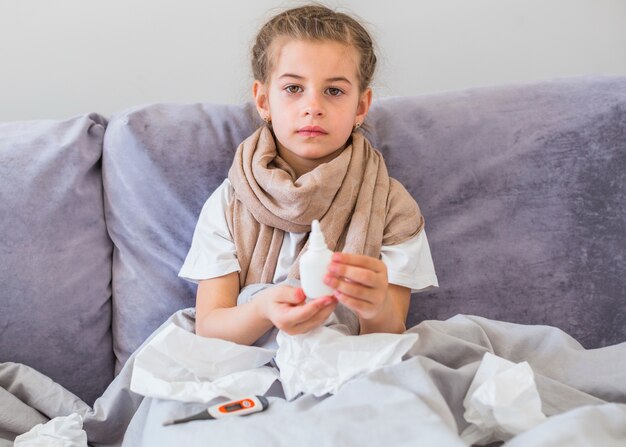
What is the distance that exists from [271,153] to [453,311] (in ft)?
1.71

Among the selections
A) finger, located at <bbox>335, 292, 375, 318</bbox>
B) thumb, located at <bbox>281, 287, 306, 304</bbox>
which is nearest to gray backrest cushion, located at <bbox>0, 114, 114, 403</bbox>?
thumb, located at <bbox>281, 287, 306, 304</bbox>

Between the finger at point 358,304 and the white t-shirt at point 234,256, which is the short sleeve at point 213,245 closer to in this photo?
the white t-shirt at point 234,256

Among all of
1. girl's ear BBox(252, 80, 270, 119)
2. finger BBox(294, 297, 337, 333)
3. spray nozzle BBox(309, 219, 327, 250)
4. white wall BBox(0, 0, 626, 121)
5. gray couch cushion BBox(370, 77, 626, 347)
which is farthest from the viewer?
white wall BBox(0, 0, 626, 121)

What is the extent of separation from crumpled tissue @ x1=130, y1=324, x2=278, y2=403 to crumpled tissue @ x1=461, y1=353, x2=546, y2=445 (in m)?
0.32

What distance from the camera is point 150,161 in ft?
4.52

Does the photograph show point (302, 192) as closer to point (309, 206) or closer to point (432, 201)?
point (309, 206)

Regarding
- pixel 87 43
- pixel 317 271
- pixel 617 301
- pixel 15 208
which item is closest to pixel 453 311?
pixel 617 301

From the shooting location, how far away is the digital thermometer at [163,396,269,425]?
943mm

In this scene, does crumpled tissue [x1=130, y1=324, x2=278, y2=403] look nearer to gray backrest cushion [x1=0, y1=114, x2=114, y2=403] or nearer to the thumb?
the thumb

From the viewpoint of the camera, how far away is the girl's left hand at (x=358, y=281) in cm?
87

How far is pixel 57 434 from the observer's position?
1.08 metres

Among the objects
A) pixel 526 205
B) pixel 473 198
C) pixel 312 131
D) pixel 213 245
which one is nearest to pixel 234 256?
pixel 213 245

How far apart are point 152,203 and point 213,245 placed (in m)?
0.22

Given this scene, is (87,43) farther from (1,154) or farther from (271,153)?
(271,153)
